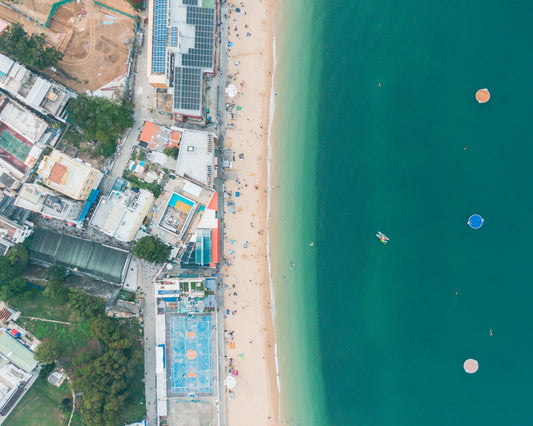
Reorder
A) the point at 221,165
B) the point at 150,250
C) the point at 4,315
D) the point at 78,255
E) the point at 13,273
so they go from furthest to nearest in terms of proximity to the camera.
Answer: the point at 221,165, the point at 78,255, the point at 4,315, the point at 150,250, the point at 13,273

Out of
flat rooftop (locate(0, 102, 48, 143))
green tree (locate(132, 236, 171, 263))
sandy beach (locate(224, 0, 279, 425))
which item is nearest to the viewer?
flat rooftop (locate(0, 102, 48, 143))

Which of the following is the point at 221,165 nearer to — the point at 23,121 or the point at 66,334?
the point at 23,121

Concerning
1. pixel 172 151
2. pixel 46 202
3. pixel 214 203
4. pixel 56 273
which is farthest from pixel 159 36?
pixel 56 273

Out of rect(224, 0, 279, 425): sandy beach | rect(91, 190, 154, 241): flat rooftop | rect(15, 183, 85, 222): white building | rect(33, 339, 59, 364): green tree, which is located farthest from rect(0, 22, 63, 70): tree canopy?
rect(33, 339, 59, 364): green tree

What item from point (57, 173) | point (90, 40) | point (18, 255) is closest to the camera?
point (57, 173)

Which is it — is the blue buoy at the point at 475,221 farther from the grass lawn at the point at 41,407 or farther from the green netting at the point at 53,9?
the green netting at the point at 53,9

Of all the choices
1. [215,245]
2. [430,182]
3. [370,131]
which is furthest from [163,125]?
[430,182]

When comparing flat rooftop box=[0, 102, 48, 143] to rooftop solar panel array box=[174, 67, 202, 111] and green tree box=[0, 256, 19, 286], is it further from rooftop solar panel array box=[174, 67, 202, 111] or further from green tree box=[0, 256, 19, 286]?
rooftop solar panel array box=[174, 67, 202, 111]
